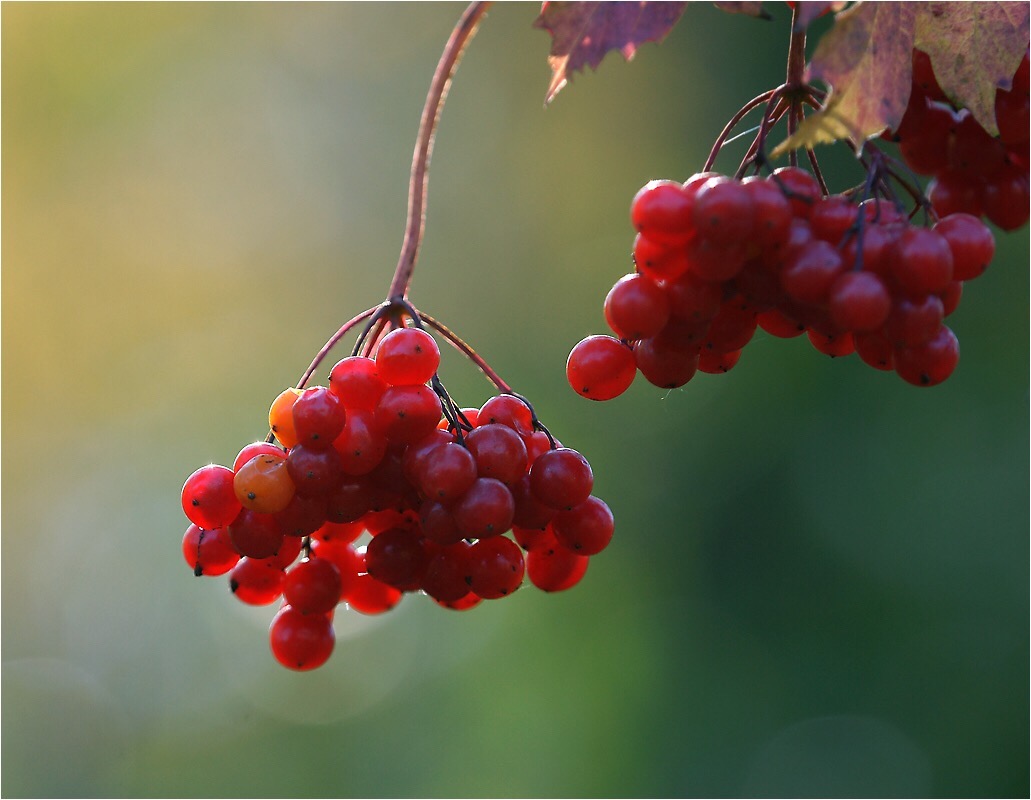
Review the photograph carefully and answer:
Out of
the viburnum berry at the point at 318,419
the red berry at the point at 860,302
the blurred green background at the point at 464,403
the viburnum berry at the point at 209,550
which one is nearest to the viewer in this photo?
the red berry at the point at 860,302

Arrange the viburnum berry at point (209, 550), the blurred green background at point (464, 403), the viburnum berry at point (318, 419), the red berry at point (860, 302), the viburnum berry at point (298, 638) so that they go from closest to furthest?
the red berry at point (860, 302) < the viburnum berry at point (318, 419) < the viburnum berry at point (209, 550) < the viburnum berry at point (298, 638) < the blurred green background at point (464, 403)

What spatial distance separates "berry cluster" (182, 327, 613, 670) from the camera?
792 mm

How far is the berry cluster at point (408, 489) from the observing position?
0.79 metres

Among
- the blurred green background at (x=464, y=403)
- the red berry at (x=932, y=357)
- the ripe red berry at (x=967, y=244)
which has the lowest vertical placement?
the red berry at (x=932, y=357)

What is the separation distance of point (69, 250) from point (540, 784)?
9.02 feet

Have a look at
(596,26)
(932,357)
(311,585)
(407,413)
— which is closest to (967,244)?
(932,357)

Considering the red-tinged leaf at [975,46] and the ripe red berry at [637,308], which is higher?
the red-tinged leaf at [975,46]

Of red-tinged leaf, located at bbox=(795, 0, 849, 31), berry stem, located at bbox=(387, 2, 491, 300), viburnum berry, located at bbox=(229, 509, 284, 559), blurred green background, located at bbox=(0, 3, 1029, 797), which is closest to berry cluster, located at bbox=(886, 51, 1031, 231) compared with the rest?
red-tinged leaf, located at bbox=(795, 0, 849, 31)

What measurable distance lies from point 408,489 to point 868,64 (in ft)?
1.60

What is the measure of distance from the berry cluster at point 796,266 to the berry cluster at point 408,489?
0.15 m

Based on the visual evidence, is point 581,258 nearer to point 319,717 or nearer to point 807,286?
point 319,717

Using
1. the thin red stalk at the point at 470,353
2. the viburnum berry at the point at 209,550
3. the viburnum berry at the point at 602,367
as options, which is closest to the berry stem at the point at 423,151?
the thin red stalk at the point at 470,353

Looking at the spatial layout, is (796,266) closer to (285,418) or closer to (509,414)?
(509,414)

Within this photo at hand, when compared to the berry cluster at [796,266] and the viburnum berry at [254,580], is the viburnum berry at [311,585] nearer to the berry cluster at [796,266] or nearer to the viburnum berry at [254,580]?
the viburnum berry at [254,580]
